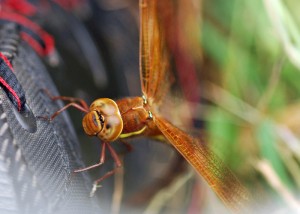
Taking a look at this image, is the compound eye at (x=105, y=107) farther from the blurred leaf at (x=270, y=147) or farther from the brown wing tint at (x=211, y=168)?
the blurred leaf at (x=270, y=147)

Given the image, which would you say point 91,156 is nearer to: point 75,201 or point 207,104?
point 75,201

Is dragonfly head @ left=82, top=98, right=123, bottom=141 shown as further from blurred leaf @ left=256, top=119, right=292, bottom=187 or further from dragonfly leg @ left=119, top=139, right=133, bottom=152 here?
blurred leaf @ left=256, top=119, right=292, bottom=187

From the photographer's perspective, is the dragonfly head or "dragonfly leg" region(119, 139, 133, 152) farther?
"dragonfly leg" region(119, 139, 133, 152)

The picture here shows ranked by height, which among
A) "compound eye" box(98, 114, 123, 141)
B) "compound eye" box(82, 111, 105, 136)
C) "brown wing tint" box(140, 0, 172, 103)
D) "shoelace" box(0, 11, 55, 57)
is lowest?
"compound eye" box(98, 114, 123, 141)

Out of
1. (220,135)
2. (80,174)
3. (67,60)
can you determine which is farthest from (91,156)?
(220,135)

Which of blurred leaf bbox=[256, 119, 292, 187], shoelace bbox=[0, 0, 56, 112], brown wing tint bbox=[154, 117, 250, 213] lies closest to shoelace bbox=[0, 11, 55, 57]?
shoelace bbox=[0, 0, 56, 112]

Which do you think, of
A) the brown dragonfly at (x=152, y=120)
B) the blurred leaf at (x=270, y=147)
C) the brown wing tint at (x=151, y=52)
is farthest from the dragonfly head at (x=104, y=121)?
the blurred leaf at (x=270, y=147)

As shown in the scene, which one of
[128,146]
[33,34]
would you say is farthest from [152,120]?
[33,34]
